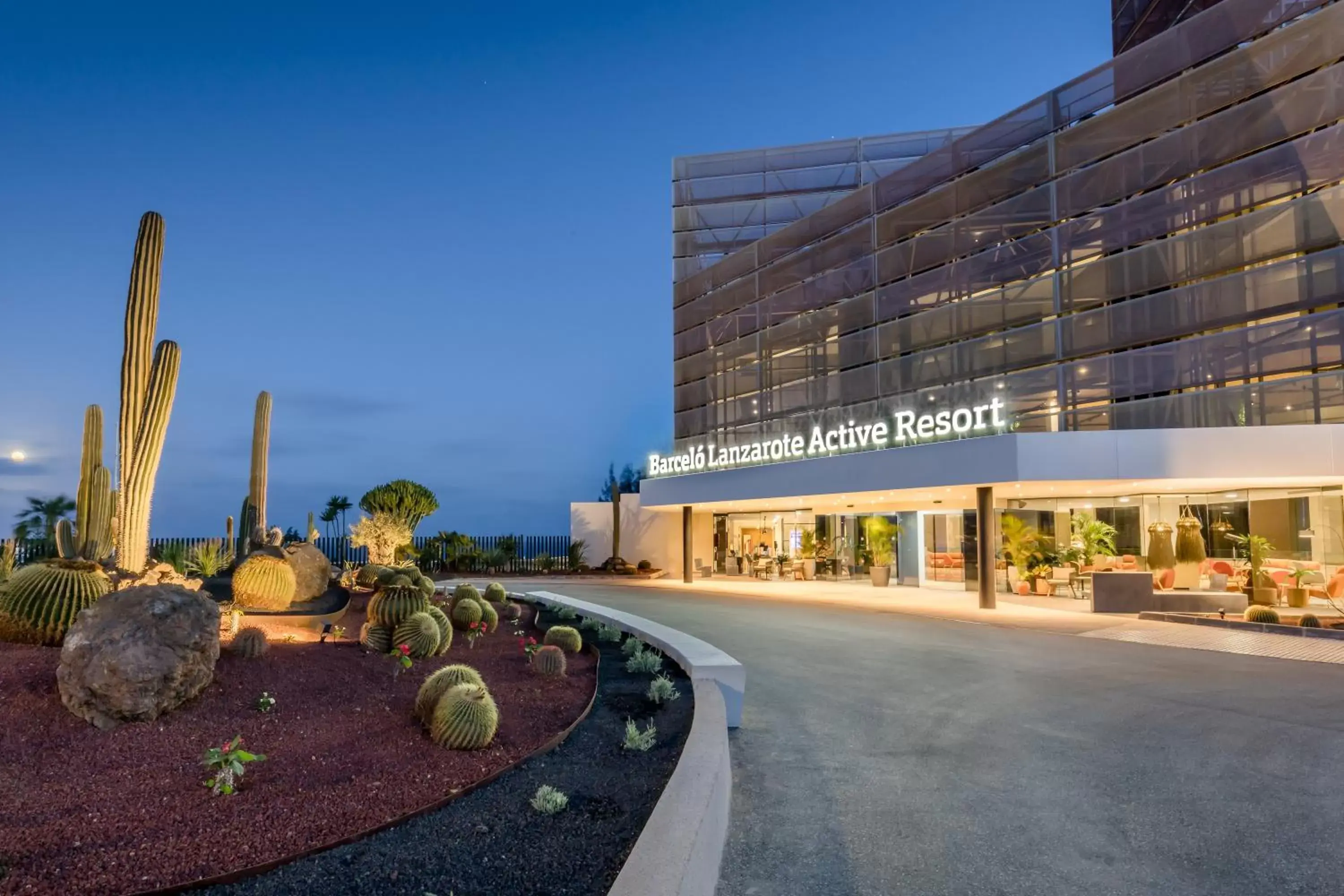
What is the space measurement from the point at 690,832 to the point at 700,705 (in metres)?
2.78

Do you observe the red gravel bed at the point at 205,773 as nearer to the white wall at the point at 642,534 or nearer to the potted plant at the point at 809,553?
the potted plant at the point at 809,553

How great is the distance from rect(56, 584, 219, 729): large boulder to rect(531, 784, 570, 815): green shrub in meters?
2.56

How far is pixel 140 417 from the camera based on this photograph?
8.30 metres

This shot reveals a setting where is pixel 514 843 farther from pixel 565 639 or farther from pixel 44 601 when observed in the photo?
pixel 565 639

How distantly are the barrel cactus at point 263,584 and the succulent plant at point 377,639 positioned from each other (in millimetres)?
2461

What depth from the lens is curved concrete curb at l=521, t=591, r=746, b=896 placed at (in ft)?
10.0

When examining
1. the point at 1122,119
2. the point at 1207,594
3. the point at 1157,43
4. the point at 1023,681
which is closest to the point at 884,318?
the point at 1122,119

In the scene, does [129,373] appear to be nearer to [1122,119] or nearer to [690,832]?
[690,832]

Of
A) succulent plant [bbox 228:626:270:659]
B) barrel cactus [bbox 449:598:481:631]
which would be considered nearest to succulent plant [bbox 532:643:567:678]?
barrel cactus [bbox 449:598:481:631]

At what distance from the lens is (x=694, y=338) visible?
3734 cm

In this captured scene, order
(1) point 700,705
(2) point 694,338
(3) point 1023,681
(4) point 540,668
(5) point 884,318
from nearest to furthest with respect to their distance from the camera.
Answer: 1. (1) point 700,705
2. (4) point 540,668
3. (3) point 1023,681
4. (5) point 884,318
5. (2) point 694,338

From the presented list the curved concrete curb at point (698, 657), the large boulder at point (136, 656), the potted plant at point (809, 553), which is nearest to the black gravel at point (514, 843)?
the curved concrete curb at point (698, 657)

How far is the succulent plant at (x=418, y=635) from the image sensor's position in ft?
25.9

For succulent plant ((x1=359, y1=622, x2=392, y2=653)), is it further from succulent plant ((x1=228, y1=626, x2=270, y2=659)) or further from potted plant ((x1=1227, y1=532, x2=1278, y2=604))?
potted plant ((x1=1227, y1=532, x2=1278, y2=604))
